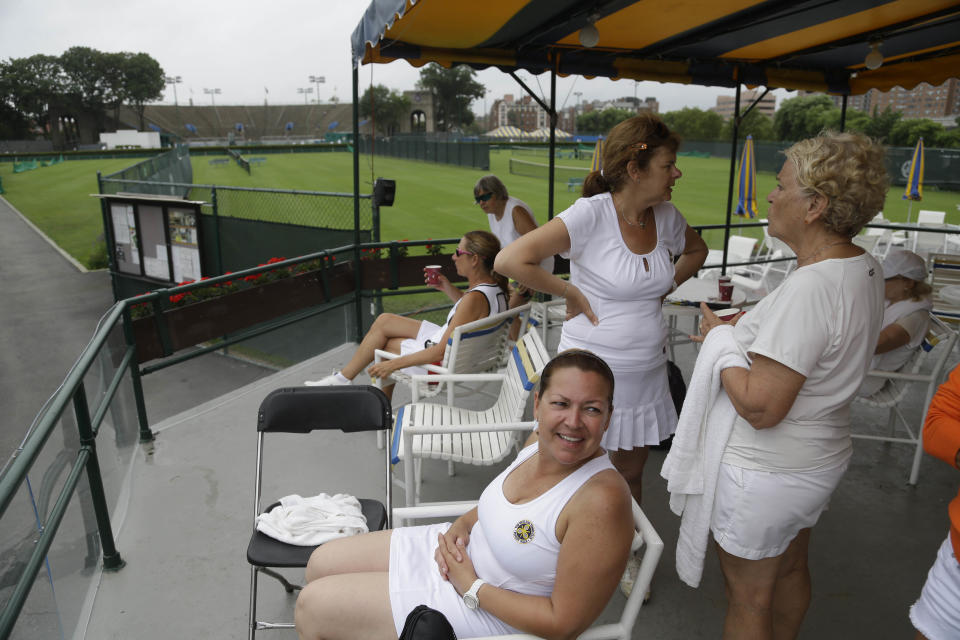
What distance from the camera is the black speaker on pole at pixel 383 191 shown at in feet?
18.2

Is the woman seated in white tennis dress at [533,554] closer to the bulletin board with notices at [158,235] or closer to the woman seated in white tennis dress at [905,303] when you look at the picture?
the woman seated in white tennis dress at [905,303]

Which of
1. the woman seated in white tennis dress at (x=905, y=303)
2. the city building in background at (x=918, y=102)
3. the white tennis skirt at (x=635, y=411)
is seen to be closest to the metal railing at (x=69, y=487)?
the white tennis skirt at (x=635, y=411)

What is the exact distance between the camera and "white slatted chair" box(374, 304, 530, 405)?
338 centimetres

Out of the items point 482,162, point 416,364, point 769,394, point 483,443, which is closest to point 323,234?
point 416,364

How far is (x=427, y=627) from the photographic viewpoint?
1468 mm

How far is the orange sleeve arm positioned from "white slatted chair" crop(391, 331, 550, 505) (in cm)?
139

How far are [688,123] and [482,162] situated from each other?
40.4 m

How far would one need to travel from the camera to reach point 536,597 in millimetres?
1545

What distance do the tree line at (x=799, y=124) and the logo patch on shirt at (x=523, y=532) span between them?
1364 centimetres

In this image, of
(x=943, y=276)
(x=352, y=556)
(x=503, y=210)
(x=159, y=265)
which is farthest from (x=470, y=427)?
(x=159, y=265)

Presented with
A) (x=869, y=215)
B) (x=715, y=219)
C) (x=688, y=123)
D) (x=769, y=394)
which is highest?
(x=688, y=123)

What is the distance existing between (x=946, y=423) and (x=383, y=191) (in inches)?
191

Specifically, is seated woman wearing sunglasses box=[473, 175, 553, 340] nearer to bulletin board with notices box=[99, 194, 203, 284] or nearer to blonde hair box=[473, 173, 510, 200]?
blonde hair box=[473, 173, 510, 200]

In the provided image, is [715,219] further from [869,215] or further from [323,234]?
[869,215]
